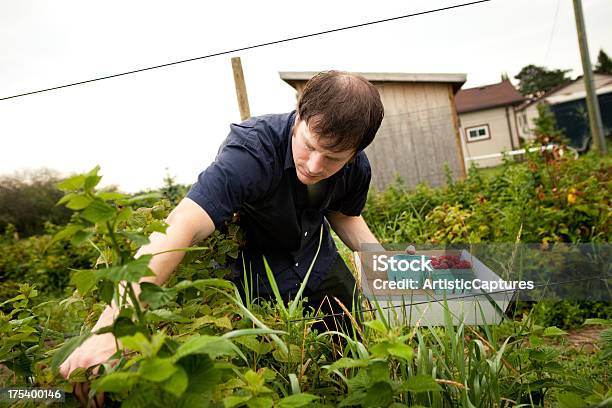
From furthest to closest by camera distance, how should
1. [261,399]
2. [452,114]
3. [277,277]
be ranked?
[452,114] < [277,277] < [261,399]

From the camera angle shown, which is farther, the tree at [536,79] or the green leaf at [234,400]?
the tree at [536,79]

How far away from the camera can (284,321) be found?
1.43 metres

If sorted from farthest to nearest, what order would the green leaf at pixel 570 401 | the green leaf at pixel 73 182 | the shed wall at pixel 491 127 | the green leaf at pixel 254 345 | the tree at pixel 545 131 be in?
the shed wall at pixel 491 127 < the tree at pixel 545 131 < the green leaf at pixel 254 345 < the green leaf at pixel 570 401 < the green leaf at pixel 73 182

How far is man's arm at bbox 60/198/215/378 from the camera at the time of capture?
1.17 meters

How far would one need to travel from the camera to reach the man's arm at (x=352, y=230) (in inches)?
90.9

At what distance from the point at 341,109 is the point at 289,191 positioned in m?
0.42

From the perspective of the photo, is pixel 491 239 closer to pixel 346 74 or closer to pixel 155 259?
pixel 346 74

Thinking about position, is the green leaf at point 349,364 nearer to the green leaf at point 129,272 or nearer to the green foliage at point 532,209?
the green leaf at point 129,272

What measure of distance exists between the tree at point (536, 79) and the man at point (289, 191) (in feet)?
145

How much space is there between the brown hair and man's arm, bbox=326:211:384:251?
2.16 ft

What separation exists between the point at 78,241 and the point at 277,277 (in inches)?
50.7

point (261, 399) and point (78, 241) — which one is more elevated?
point (78, 241)

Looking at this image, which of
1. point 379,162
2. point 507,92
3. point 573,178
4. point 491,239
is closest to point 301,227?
point 491,239

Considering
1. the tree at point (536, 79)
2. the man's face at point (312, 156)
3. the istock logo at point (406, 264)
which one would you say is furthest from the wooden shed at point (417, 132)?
the tree at point (536, 79)
